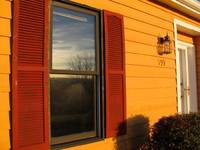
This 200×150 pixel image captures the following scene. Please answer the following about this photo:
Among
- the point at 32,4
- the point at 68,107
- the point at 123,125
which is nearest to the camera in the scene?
the point at 32,4

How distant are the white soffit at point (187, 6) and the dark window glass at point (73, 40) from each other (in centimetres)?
284

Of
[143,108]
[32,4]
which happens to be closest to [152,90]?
[143,108]

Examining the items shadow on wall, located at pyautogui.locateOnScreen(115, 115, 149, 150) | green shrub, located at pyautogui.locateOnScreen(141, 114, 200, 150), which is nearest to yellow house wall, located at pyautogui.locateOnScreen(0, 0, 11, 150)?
shadow on wall, located at pyautogui.locateOnScreen(115, 115, 149, 150)

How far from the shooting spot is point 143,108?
658cm

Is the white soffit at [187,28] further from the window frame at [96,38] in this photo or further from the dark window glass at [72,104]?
the dark window glass at [72,104]

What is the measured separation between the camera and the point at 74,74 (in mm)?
5016

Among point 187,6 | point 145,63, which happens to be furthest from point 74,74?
point 187,6

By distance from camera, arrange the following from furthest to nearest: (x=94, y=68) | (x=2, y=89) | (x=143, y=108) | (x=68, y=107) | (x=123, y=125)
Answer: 1. (x=143, y=108)
2. (x=123, y=125)
3. (x=94, y=68)
4. (x=68, y=107)
5. (x=2, y=89)

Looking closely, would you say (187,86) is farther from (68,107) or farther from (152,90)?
(68,107)

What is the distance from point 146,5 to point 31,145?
3.74 meters

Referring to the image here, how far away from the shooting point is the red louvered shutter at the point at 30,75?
160 inches

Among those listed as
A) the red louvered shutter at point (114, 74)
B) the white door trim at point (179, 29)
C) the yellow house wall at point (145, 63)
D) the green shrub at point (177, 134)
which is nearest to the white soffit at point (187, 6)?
the yellow house wall at point (145, 63)

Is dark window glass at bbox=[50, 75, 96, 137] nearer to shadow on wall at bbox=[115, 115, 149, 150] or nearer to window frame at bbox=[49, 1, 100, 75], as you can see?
window frame at bbox=[49, 1, 100, 75]

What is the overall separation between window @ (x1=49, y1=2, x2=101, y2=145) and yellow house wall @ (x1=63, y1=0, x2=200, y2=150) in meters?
0.27
